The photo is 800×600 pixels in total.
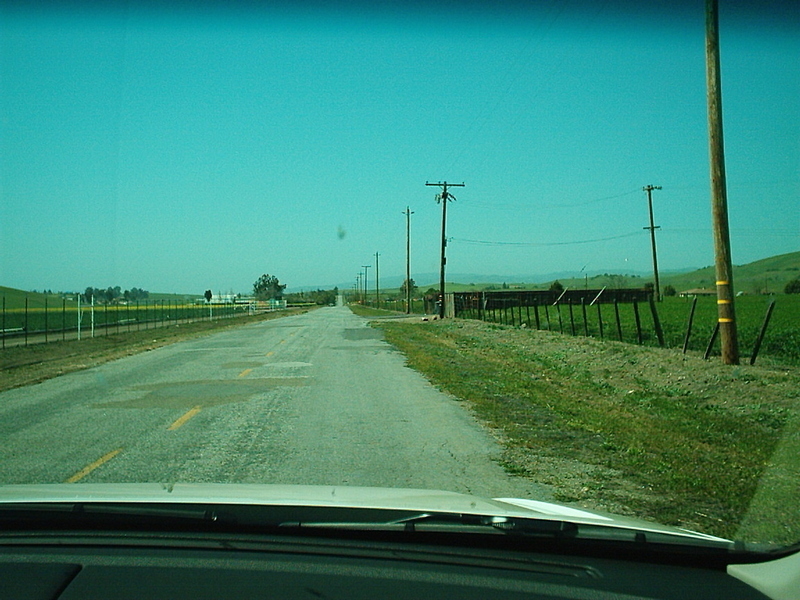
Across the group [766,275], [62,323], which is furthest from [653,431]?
[766,275]

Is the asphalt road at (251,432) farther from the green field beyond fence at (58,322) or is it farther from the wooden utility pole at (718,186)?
the green field beyond fence at (58,322)

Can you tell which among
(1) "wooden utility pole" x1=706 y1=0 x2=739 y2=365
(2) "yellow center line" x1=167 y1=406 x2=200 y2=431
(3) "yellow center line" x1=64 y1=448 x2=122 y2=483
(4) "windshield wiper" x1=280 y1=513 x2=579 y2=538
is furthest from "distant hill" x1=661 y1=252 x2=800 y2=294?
(4) "windshield wiper" x1=280 y1=513 x2=579 y2=538

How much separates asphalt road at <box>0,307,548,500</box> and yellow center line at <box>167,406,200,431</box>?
0.08 feet

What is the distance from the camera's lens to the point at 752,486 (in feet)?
21.3

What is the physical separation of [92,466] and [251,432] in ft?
7.43

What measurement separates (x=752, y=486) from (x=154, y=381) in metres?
12.3

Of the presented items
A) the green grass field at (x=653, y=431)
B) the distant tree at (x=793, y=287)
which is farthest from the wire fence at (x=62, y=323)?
the distant tree at (x=793, y=287)

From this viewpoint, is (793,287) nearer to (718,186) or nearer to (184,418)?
(718,186)

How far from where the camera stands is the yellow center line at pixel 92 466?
6.93m

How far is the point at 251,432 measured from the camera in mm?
9336

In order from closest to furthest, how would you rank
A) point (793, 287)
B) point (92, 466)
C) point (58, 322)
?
point (92, 466), point (58, 322), point (793, 287)

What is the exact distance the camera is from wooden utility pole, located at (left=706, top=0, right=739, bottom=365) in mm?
14289

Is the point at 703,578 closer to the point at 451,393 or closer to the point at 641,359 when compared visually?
the point at 451,393

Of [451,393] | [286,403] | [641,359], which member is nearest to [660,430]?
[451,393]
